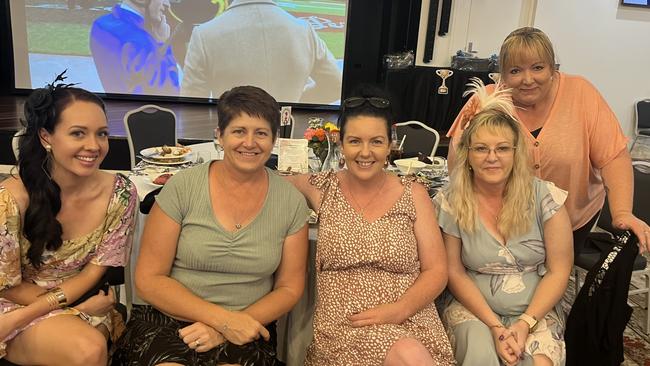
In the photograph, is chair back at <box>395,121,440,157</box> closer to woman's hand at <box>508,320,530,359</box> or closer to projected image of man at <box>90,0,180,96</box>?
woman's hand at <box>508,320,530,359</box>

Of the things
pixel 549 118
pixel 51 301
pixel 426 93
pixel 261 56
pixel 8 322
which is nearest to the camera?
pixel 8 322

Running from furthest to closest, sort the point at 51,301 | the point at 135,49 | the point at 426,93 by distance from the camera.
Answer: the point at 135,49, the point at 426,93, the point at 51,301

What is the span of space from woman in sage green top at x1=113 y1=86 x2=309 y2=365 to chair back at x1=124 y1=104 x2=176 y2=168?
243 centimetres

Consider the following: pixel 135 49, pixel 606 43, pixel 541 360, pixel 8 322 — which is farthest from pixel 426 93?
pixel 8 322

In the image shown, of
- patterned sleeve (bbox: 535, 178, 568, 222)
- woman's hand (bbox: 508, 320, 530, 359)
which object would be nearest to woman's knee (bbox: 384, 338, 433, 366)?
woman's hand (bbox: 508, 320, 530, 359)

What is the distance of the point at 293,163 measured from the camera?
8.89 feet

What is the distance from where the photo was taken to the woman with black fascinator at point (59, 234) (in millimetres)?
1562

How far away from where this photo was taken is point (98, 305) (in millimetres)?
1724

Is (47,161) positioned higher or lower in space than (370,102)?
lower

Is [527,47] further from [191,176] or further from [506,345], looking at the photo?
[191,176]

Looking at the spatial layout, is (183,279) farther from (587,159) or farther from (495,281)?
(587,159)

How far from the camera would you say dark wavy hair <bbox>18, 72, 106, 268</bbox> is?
5.24 ft

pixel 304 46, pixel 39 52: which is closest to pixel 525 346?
pixel 304 46

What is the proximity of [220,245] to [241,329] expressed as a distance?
0.28 m
